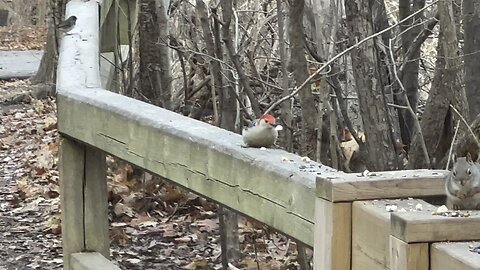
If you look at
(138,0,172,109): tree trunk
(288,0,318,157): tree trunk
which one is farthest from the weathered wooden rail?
(138,0,172,109): tree trunk

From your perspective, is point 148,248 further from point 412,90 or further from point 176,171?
point 176,171

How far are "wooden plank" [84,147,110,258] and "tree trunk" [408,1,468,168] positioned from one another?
1.39 metres

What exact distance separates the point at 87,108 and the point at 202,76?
9.88ft

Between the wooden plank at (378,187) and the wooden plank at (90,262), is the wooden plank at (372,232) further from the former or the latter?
the wooden plank at (90,262)

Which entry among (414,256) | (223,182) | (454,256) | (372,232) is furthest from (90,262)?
(454,256)

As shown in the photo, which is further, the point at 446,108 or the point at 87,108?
the point at 446,108

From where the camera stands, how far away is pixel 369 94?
4055mm

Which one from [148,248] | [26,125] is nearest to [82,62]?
[148,248]

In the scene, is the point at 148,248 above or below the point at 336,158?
below

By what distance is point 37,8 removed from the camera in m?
26.3

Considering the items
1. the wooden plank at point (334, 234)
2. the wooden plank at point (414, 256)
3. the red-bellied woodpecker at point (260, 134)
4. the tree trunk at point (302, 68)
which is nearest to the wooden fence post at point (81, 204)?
the tree trunk at point (302, 68)

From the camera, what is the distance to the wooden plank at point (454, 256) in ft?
4.92

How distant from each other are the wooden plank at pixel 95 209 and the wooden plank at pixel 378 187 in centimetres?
192

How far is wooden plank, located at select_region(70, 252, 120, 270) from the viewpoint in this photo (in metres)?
3.43
